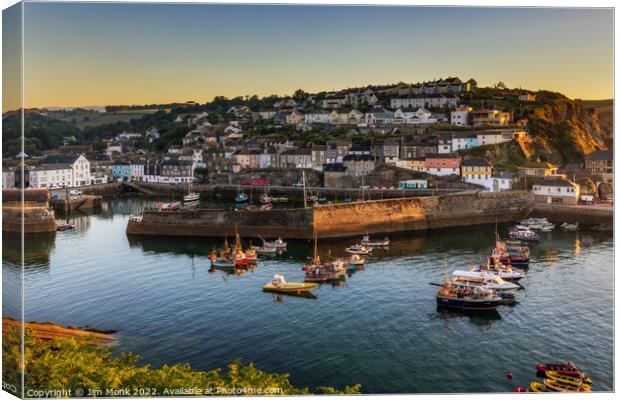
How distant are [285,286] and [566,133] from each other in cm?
2093

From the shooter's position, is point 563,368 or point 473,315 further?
point 473,315

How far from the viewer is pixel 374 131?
35844 millimetres

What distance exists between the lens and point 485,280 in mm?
12758

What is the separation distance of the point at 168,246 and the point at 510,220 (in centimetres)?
1089

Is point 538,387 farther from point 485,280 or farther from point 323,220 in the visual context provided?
point 323,220

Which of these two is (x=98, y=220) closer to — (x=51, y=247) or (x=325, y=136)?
(x=51, y=247)

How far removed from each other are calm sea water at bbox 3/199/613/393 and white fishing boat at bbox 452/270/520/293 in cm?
30

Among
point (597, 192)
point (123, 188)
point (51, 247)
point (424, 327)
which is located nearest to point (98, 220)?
point (51, 247)

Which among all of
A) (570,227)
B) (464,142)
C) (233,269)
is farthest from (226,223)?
(464,142)

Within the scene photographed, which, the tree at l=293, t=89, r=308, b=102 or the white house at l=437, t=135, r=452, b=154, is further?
the tree at l=293, t=89, r=308, b=102

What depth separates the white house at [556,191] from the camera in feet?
70.5

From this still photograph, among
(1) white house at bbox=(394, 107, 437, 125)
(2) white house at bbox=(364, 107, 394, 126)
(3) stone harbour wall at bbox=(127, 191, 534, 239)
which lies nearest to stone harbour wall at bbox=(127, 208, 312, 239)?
(3) stone harbour wall at bbox=(127, 191, 534, 239)

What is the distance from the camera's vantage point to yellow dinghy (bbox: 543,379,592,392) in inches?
302

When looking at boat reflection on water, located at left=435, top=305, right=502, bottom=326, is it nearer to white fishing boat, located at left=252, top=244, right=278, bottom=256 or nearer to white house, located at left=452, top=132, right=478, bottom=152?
white fishing boat, located at left=252, top=244, right=278, bottom=256
